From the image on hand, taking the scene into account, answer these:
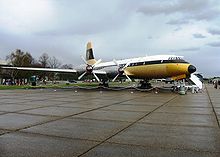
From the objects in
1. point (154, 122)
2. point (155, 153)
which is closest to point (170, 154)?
point (155, 153)

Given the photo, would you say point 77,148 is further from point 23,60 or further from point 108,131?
point 23,60

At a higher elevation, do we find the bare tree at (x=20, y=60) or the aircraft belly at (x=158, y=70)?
the bare tree at (x=20, y=60)

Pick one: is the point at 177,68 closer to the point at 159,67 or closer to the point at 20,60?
the point at 159,67

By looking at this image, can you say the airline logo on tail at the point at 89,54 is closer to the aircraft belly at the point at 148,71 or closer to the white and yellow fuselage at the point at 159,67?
the white and yellow fuselage at the point at 159,67

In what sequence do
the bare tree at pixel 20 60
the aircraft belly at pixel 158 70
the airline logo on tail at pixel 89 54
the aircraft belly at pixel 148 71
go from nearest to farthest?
the aircraft belly at pixel 158 70 < the aircraft belly at pixel 148 71 < the airline logo on tail at pixel 89 54 < the bare tree at pixel 20 60

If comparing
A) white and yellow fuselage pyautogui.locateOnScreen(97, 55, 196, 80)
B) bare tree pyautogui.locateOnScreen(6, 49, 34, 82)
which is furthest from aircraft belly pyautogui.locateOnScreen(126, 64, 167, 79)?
bare tree pyautogui.locateOnScreen(6, 49, 34, 82)

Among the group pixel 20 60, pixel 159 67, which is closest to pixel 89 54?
pixel 159 67

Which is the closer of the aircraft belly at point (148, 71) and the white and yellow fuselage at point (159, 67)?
the white and yellow fuselage at point (159, 67)

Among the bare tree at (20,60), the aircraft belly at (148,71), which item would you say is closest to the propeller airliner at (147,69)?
the aircraft belly at (148,71)

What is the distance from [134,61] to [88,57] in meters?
14.5

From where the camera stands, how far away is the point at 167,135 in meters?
6.25

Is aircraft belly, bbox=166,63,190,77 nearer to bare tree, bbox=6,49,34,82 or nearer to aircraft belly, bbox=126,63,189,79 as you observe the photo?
aircraft belly, bbox=126,63,189,79

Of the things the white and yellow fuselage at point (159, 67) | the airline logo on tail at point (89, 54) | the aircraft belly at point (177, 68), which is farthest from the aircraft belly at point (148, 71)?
the airline logo on tail at point (89, 54)

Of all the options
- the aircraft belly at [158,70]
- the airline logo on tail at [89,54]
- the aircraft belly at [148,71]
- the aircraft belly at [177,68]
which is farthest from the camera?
the airline logo on tail at [89,54]
